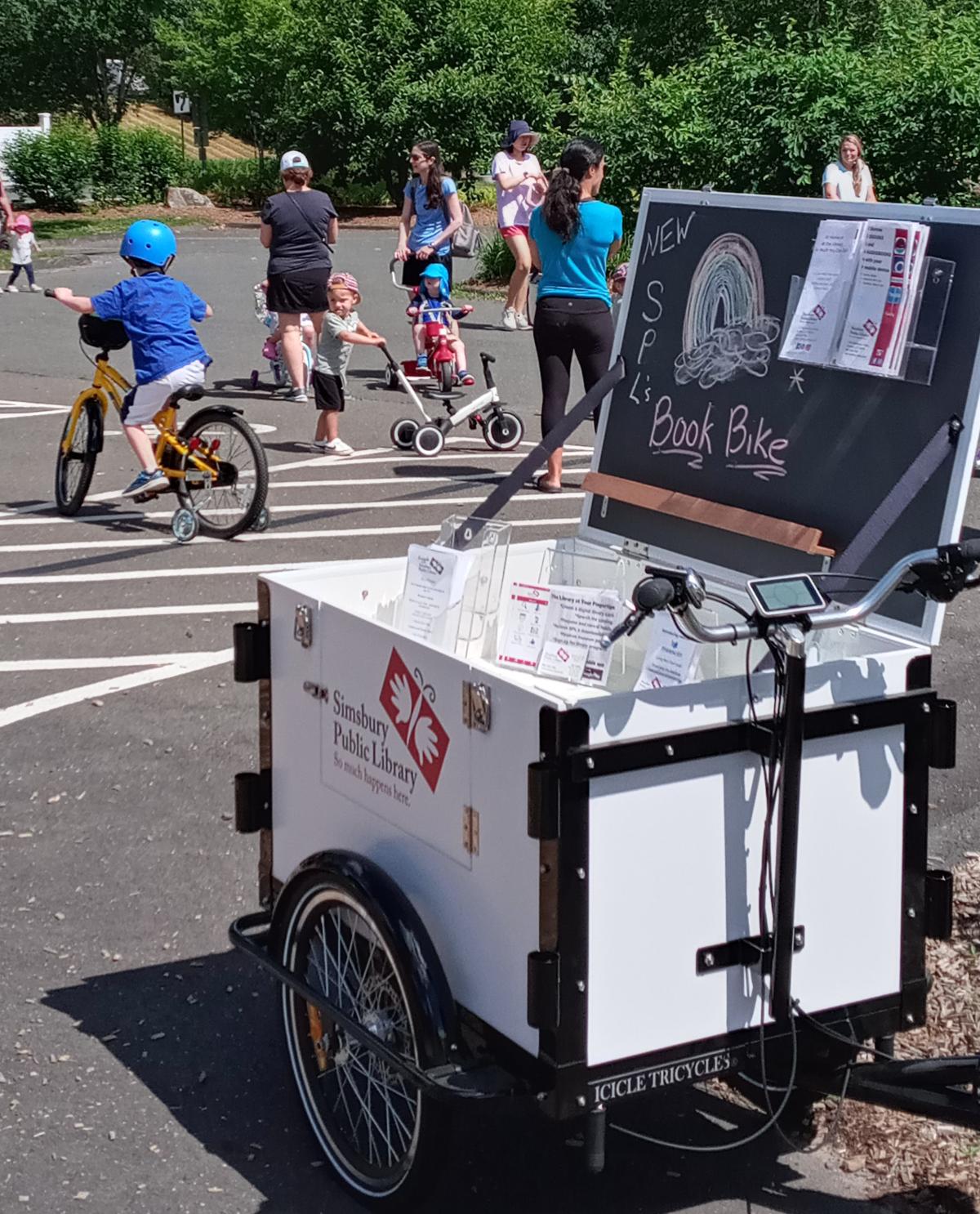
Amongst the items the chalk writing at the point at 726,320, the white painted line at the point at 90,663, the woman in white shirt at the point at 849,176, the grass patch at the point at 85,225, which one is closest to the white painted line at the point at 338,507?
the white painted line at the point at 90,663

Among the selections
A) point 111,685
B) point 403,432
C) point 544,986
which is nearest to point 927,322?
point 544,986

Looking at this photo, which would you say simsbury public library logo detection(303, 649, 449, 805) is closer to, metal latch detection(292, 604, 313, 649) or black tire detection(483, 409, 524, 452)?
metal latch detection(292, 604, 313, 649)

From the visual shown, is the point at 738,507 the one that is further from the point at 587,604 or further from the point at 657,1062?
the point at 657,1062

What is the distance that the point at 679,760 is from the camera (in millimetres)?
3156

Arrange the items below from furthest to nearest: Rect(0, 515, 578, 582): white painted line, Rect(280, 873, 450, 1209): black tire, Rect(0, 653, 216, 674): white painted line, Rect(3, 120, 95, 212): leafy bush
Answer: Rect(3, 120, 95, 212): leafy bush, Rect(0, 515, 578, 582): white painted line, Rect(0, 653, 216, 674): white painted line, Rect(280, 873, 450, 1209): black tire

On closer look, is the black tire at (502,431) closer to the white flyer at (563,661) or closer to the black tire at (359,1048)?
the white flyer at (563,661)

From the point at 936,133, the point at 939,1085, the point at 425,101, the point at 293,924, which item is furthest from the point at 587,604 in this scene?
the point at 425,101

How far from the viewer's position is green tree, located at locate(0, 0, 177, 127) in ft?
199

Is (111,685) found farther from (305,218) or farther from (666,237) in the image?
(305,218)

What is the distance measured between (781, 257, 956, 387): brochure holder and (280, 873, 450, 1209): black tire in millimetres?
1664

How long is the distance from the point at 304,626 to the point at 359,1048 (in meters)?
0.93

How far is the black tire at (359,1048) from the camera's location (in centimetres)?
343

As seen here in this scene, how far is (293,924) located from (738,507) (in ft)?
5.00

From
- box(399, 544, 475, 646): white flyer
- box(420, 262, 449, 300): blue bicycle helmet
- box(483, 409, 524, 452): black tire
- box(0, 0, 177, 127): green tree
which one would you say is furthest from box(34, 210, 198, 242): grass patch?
box(399, 544, 475, 646): white flyer
